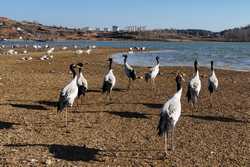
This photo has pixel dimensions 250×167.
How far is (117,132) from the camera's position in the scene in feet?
47.7

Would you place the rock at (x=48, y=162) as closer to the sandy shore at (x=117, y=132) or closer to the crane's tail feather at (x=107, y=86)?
the sandy shore at (x=117, y=132)

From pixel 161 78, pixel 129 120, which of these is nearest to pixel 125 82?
pixel 161 78

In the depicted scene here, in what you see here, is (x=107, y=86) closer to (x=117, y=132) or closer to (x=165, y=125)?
(x=117, y=132)

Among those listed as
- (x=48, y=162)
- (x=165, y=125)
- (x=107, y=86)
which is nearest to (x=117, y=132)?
(x=165, y=125)

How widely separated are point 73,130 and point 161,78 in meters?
18.3

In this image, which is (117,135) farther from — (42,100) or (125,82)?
(125,82)

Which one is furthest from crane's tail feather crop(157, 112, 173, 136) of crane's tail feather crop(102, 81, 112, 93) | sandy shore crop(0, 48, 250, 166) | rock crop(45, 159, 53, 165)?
crane's tail feather crop(102, 81, 112, 93)

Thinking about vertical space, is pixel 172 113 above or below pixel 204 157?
above

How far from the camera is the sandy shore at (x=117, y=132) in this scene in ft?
38.2

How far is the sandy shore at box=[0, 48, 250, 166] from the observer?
38.2 ft

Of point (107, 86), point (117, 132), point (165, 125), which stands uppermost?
point (165, 125)

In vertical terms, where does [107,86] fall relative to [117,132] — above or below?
above

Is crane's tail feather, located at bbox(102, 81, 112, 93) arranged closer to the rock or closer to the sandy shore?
the sandy shore

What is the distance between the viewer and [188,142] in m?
13.5
